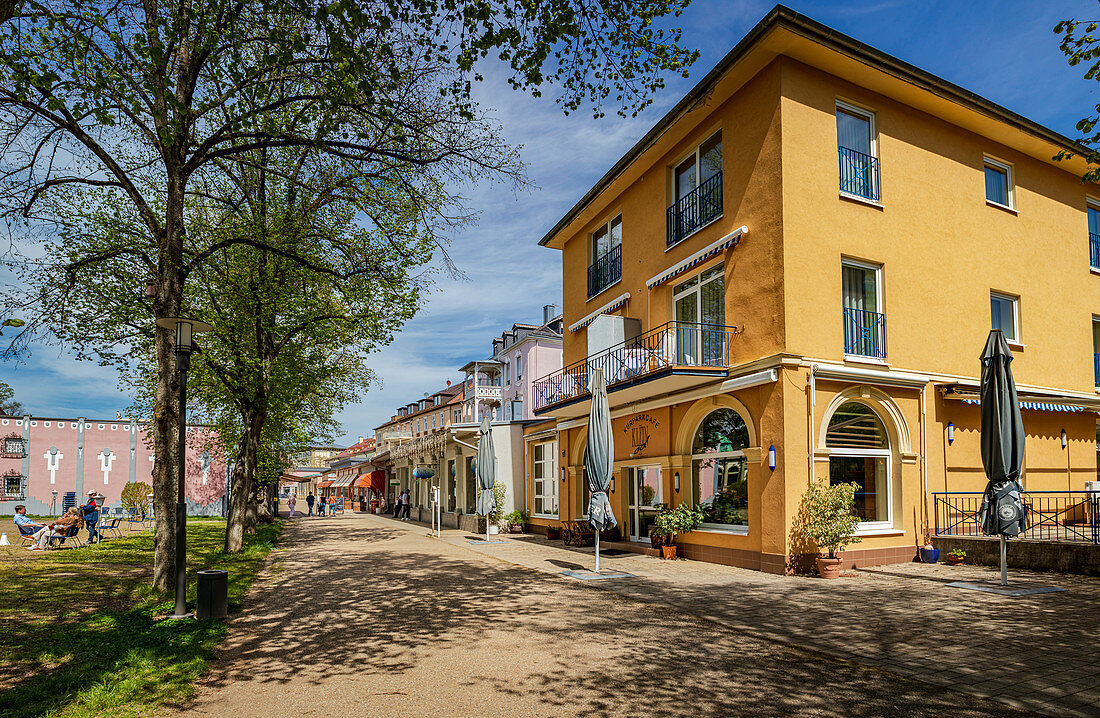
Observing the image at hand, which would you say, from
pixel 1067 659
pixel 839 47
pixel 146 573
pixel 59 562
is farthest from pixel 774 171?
pixel 59 562

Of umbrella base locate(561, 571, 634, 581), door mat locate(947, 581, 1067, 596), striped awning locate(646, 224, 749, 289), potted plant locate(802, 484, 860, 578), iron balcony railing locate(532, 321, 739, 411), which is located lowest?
umbrella base locate(561, 571, 634, 581)

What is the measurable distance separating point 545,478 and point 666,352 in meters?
9.67

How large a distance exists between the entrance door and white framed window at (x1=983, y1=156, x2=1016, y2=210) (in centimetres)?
1067

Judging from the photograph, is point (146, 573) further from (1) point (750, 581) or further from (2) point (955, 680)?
(2) point (955, 680)

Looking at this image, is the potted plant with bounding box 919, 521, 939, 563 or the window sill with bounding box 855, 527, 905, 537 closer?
the window sill with bounding box 855, 527, 905, 537

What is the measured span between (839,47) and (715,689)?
1238cm

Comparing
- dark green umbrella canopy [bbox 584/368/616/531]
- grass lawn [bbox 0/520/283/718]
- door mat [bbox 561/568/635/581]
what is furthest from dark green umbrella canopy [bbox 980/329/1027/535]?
grass lawn [bbox 0/520/283/718]

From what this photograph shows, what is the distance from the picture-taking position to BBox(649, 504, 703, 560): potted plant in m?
15.2

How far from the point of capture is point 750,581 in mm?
11984

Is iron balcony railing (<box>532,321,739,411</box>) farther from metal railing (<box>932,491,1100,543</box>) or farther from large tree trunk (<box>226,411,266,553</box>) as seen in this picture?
→ large tree trunk (<box>226,411,266,553</box>)

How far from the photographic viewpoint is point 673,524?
597 inches

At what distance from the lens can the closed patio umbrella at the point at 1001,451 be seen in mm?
10461

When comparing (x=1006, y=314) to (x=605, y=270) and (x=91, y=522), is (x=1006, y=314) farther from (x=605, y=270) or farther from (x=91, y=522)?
(x=91, y=522)

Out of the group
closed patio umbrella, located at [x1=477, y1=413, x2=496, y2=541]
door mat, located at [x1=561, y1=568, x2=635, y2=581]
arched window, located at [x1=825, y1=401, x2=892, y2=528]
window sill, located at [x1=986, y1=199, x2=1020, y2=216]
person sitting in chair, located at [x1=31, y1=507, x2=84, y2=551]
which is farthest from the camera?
closed patio umbrella, located at [x1=477, y1=413, x2=496, y2=541]
